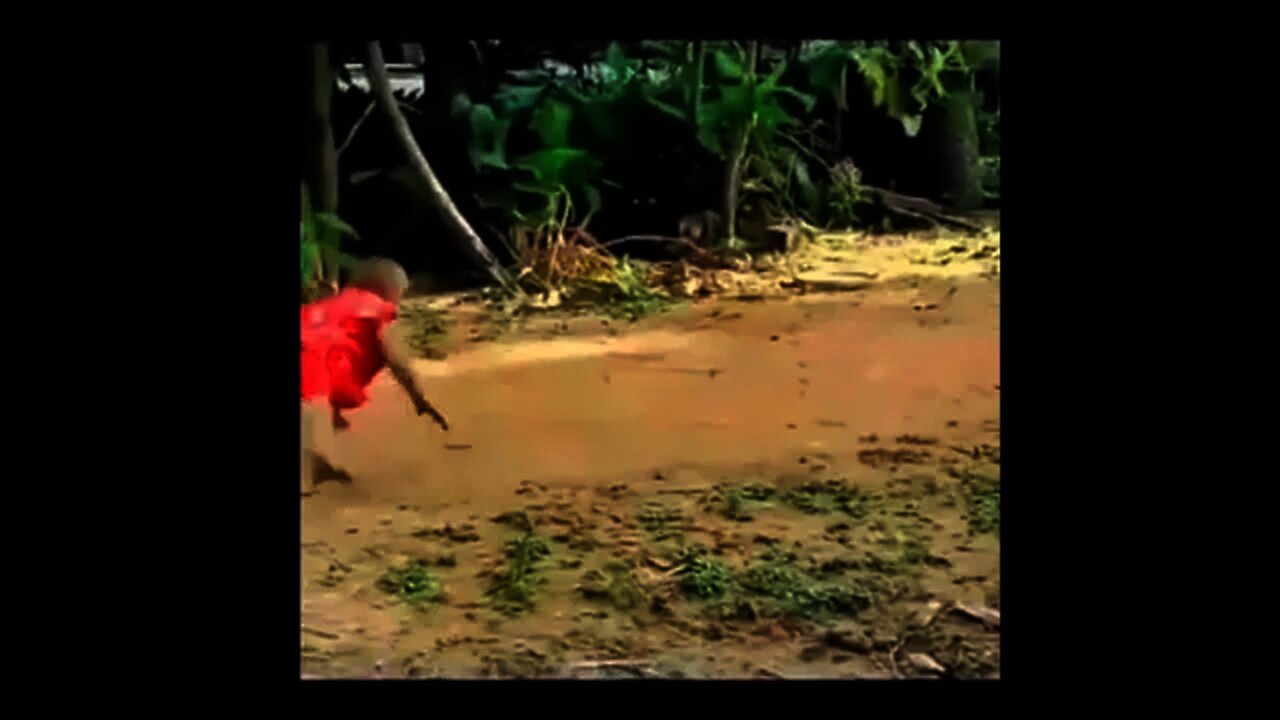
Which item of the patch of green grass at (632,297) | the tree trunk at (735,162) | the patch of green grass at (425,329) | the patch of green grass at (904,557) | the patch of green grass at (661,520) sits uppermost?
the tree trunk at (735,162)

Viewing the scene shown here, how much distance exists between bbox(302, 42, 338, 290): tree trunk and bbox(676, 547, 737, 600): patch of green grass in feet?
2.06

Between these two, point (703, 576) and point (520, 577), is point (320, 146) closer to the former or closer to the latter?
point (520, 577)

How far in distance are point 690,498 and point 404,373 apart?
436mm

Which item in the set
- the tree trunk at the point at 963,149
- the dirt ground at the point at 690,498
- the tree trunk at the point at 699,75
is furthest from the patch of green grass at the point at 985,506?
the tree trunk at the point at 699,75

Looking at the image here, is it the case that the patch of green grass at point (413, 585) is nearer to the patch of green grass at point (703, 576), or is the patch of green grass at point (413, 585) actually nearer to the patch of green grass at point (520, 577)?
the patch of green grass at point (520, 577)

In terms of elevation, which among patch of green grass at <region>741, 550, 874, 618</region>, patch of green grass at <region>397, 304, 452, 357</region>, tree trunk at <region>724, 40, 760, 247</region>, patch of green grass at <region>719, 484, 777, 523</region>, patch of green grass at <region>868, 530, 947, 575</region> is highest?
tree trunk at <region>724, 40, 760, 247</region>

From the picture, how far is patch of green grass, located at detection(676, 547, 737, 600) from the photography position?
185 centimetres

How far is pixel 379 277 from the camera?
1.89 meters

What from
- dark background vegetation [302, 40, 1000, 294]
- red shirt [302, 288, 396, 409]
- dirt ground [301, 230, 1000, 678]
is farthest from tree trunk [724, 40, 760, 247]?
red shirt [302, 288, 396, 409]

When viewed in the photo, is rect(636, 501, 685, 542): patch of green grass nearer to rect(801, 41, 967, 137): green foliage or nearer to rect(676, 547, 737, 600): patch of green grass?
rect(676, 547, 737, 600): patch of green grass

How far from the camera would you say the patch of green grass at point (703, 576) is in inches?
72.9

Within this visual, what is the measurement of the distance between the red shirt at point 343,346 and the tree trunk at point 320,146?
0.04 m
